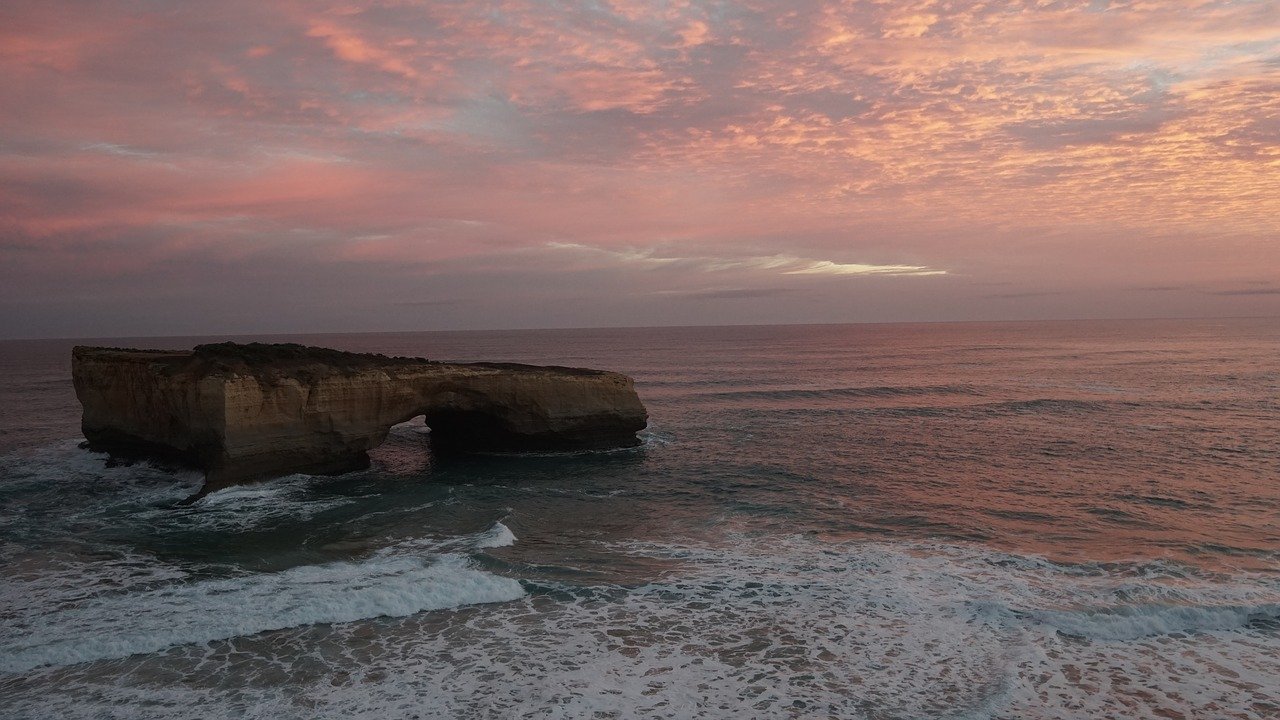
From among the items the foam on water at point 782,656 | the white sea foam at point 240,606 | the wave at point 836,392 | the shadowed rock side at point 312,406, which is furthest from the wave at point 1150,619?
the wave at point 836,392

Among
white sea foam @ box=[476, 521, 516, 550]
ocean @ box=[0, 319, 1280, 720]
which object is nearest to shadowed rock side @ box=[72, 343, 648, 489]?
ocean @ box=[0, 319, 1280, 720]

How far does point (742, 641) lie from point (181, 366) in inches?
666

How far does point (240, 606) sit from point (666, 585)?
6530mm

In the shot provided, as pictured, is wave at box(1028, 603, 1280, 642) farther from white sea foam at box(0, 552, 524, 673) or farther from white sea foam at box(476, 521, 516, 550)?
white sea foam at box(476, 521, 516, 550)

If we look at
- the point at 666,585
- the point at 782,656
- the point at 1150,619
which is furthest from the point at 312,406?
the point at 1150,619

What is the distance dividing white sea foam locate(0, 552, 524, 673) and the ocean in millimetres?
55

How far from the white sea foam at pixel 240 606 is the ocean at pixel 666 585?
55mm

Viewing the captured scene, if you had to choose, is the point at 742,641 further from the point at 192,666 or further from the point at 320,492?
the point at 320,492

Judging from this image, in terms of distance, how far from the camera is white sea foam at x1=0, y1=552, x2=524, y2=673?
9227 mm

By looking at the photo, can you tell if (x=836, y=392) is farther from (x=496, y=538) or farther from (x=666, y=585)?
(x=666, y=585)

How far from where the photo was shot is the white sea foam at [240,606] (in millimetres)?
9227

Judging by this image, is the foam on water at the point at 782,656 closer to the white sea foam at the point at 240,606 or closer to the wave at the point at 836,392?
the white sea foam at the point at 240,606

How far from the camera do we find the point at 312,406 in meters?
19.2

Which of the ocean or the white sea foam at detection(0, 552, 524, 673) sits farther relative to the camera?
the white sea foam at detection(0, 552, 524, 673)
